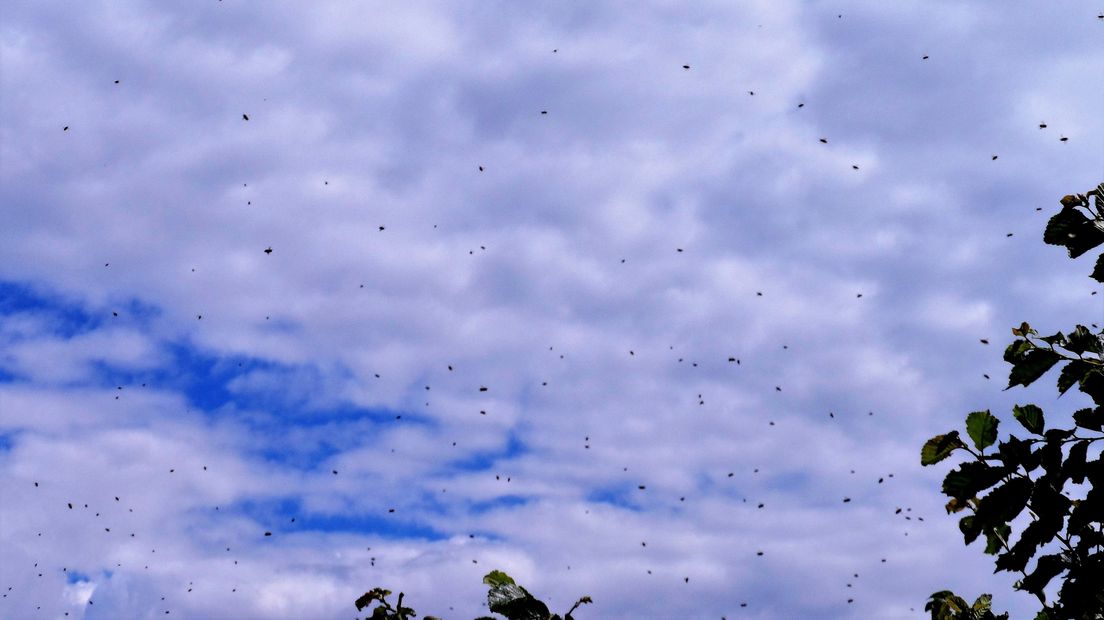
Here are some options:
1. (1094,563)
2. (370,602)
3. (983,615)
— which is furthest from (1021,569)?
(370,602)

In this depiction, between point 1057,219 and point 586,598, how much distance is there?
3.92m

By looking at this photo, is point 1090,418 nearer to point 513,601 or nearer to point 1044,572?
point 1044,572

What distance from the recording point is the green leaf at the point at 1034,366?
614 centimetres

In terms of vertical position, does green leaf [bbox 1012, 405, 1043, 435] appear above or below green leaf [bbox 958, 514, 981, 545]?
above

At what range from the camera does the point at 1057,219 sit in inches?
240

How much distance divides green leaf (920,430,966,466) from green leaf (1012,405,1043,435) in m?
0.40

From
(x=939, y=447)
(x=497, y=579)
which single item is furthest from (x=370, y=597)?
(x=939, y=447)

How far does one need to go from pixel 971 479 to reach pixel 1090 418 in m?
0.93

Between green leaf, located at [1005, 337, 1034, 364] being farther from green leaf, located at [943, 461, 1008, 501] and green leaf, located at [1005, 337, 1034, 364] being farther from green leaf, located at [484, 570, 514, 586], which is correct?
green leaf, located at [484, 570, 514, 586]

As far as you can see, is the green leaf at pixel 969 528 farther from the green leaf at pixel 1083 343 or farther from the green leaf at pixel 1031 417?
the green leaf at pixel 1083 343

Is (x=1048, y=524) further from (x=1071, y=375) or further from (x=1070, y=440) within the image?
(x=1071, y=375)

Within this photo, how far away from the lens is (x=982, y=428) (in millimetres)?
5965

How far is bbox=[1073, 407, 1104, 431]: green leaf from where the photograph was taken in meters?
5.81

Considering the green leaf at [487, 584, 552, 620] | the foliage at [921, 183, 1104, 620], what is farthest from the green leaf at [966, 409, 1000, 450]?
the green leaf at [487, 584, 552, 620]
